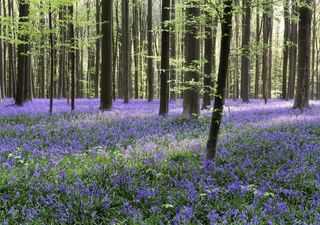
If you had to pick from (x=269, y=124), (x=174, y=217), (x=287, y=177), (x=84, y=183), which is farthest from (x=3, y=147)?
(x=269, y=124)

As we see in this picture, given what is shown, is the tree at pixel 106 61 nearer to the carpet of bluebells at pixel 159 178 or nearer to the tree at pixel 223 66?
the carpet of bluebells at pixel 159 178

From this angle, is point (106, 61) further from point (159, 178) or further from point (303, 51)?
point (159, 178)

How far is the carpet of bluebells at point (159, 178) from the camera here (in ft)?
18.8

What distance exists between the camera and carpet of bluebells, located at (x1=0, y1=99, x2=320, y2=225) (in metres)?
5.72

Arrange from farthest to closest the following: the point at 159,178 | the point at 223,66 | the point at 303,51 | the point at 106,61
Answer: the point at 106,61, the point at 303,51, the point at 223,66, the point at 159,178

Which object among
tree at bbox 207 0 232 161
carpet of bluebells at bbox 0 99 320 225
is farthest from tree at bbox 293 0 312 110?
tree at bbox 207 0 232 161

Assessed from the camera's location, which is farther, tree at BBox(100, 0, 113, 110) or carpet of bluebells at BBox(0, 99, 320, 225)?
tree at BBox(100, 0, 113, 110)

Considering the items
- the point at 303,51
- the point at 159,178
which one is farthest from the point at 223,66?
the point at 303,51

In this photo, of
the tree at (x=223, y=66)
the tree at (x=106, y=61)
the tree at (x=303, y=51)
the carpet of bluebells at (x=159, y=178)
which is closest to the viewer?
the carpet of bluebells at (x=159, y=178)

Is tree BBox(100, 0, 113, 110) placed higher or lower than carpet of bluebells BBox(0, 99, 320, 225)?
higher

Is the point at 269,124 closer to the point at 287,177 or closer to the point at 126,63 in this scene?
the point at 287,177

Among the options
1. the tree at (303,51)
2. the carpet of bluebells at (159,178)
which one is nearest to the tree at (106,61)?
the carpet of bluebells at (159,178)

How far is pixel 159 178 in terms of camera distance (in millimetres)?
7391

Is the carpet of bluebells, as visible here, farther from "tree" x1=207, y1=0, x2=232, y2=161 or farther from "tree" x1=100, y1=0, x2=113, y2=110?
"tree" x1=100, y1=0, x2=113, y2=110
